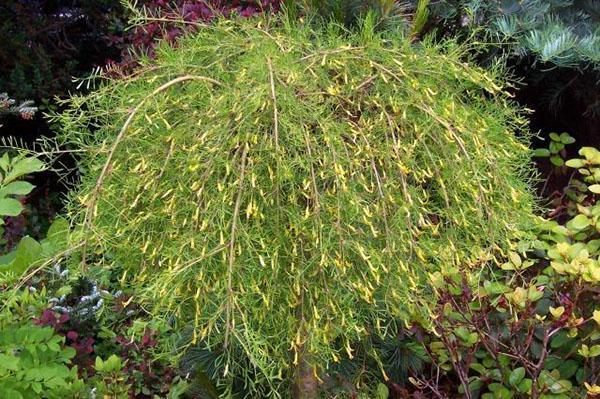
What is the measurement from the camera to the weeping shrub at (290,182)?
1.81 m

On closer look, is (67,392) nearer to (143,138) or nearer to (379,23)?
(143,138)

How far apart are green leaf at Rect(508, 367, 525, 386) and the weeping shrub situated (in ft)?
1.47

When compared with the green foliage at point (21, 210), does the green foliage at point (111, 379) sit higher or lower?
lower

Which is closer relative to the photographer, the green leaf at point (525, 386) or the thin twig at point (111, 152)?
the thin twig at point (111, 152)

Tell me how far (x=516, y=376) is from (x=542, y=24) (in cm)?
172

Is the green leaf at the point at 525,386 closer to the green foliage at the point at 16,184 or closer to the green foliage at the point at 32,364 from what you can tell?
the green foliage at the point at 32,364

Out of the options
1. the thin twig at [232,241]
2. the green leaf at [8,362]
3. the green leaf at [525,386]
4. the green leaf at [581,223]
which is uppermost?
the thin twig at [232,241]

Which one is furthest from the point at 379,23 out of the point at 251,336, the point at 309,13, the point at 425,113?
the point at 251,336

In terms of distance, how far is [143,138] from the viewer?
1998mm

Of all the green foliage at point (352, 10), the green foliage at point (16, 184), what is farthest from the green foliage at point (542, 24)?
the green foliage at point (16, 184)

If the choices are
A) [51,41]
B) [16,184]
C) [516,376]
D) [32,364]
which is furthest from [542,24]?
[51,41]

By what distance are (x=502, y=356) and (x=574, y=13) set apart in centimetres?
188

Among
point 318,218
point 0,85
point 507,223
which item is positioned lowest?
point 0,85

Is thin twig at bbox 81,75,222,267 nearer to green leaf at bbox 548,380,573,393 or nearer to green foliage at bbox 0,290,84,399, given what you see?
green foliage at bbox 0,290,84,399
